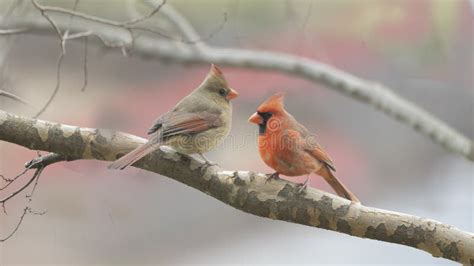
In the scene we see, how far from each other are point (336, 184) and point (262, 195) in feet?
0.42

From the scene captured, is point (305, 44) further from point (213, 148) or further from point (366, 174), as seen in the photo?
point (213, 148)

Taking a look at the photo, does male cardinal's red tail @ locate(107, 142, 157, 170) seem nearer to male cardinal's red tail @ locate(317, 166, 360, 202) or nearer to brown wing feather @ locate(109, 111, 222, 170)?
brown wing feather @ locate(109, 111, 222, 170)

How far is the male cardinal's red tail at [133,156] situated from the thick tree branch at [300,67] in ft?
2.45

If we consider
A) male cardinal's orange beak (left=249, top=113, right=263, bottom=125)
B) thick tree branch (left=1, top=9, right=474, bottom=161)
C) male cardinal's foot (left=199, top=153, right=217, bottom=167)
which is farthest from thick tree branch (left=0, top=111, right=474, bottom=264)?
thick tree branch (left=1, top=9, right=474, bottom=161)

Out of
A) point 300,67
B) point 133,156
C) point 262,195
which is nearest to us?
point 133,156

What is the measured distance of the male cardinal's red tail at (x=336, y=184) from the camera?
1.09 m

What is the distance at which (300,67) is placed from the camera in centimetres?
191

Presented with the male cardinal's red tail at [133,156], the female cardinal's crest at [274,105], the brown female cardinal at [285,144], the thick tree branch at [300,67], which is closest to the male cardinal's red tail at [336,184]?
the brown female cardinal at [285,144]

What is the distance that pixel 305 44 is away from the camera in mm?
1988

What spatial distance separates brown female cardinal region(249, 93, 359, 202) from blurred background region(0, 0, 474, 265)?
102mm

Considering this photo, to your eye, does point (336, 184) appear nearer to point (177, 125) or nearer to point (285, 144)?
point (285, 144)

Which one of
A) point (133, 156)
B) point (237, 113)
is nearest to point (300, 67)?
point (237, 113)

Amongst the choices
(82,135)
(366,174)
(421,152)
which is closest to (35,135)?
(82,135)

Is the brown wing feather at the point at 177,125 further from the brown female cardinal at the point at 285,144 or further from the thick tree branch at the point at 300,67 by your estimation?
the thick tree branch at the point at 300,67
